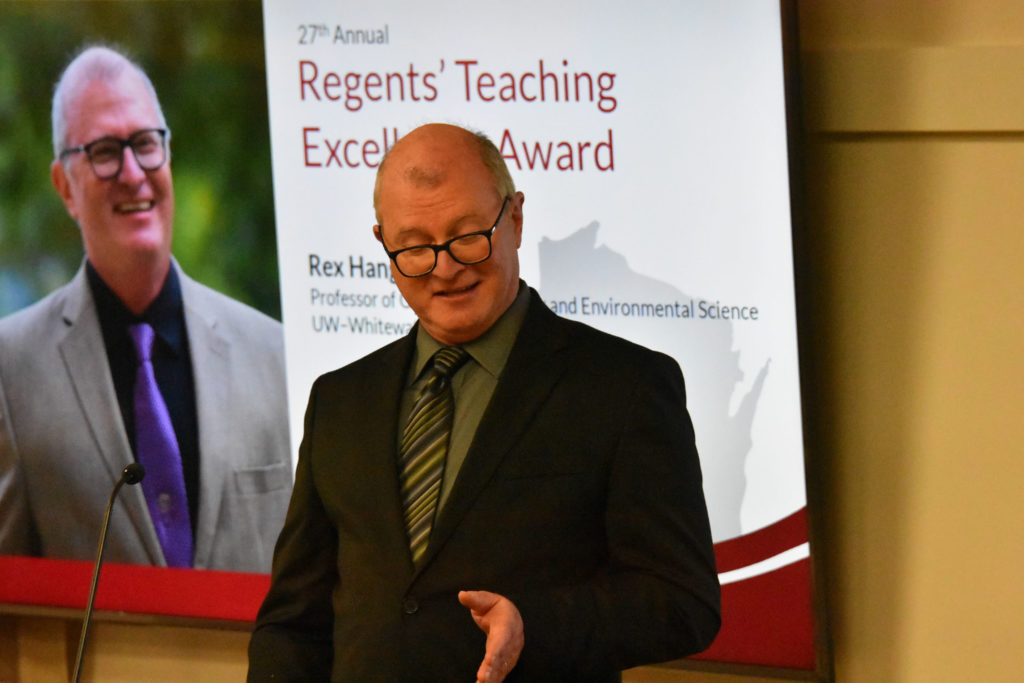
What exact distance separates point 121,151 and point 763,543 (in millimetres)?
1895

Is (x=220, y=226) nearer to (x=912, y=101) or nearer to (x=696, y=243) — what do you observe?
(x=696, y=243)

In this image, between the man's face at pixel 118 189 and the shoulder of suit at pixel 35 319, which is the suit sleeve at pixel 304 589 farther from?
the shoulder of suit at pixel 35 319

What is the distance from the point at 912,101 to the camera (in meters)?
2.61

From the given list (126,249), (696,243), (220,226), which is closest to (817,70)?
(696,243)

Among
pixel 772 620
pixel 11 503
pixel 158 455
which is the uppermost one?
pixel 158 455

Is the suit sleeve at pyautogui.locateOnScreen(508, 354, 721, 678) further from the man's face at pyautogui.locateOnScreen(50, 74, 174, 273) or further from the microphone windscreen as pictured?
the man's face at pyautogui.locateOnScreen(50, 74, 174, 273)

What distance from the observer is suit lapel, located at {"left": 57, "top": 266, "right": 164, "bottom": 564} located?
3.33 metres

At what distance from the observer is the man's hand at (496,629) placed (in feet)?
4.79

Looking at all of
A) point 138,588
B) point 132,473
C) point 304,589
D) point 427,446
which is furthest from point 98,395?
point 427,446

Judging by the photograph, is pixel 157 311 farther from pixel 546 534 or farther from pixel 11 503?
pixel 546 534

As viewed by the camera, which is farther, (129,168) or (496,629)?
(129,168)

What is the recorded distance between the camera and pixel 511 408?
169 centimetres

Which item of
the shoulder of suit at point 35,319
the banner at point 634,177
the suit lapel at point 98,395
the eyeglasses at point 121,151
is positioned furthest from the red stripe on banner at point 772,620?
the shoulder of suit at point 35,319

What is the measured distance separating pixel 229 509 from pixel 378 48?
48.9 inches
